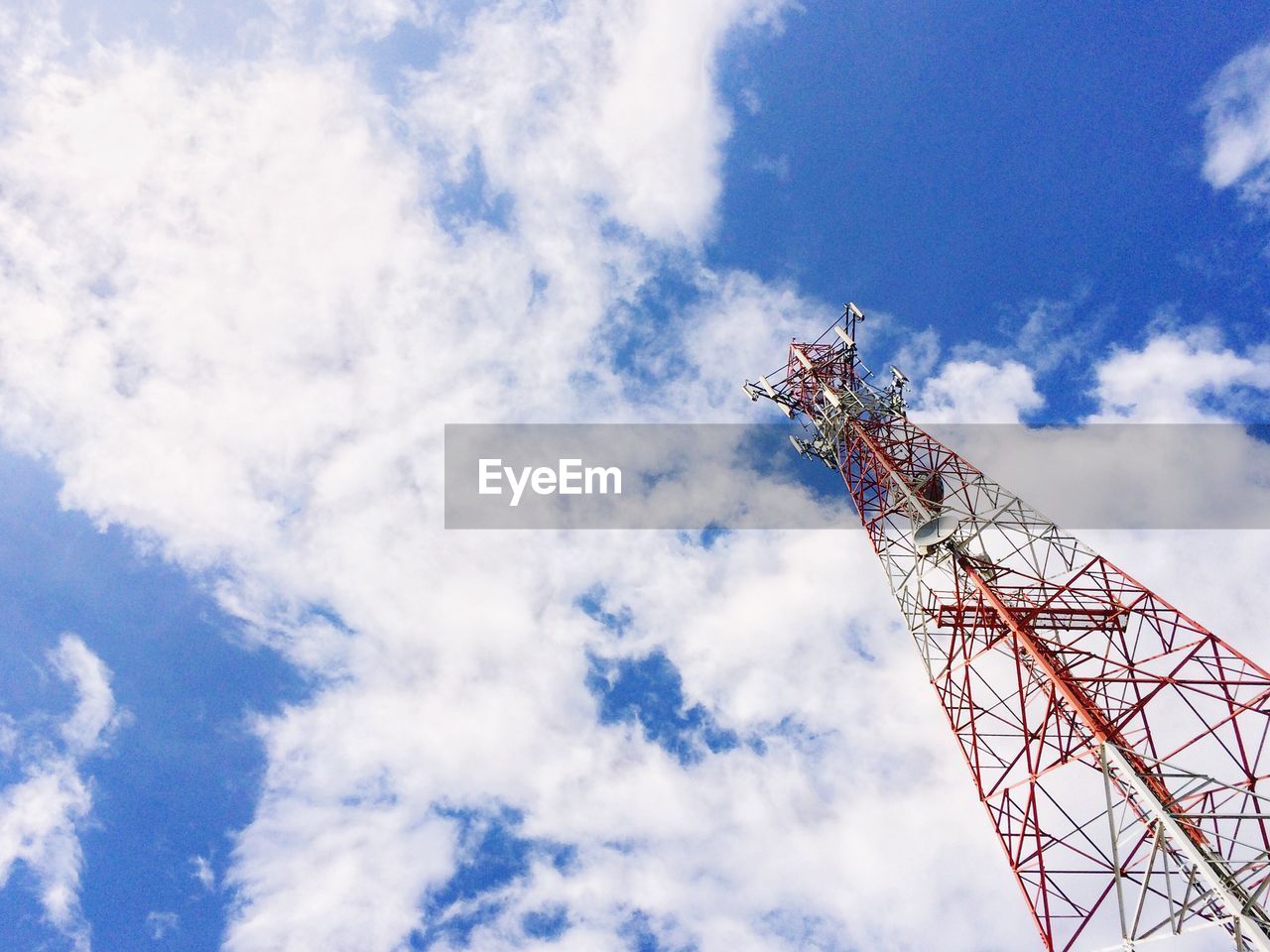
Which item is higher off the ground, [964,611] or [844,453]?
[844,453]

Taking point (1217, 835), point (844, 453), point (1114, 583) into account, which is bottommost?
point (1217, 835)

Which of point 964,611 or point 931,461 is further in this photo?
point 931,461

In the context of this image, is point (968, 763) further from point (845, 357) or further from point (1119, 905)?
point (845, 357)

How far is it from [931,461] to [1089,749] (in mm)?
17598

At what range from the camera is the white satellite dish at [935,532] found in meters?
31.2

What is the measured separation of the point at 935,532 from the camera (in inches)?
1254

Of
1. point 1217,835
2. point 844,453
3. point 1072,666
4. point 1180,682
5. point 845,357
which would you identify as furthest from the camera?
point 845,357

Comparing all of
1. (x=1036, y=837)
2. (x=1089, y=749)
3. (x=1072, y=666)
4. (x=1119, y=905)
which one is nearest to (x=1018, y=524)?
(x=1072, y=666)

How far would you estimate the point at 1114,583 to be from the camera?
26.7m

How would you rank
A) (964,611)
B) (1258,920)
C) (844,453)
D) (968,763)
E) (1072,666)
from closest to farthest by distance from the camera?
(1258,920)
(1072,666)
(968,763)
(964,611)
(844,453)

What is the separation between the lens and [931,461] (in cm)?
3634

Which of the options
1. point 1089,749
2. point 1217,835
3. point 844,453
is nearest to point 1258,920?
point 1217,835

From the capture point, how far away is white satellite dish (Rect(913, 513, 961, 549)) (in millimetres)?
31188

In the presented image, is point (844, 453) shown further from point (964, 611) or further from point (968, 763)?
point (968, 763)
